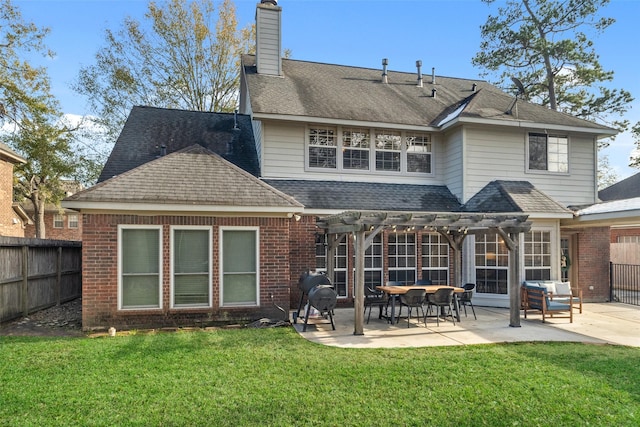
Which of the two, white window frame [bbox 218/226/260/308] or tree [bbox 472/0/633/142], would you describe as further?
tree [bbox 472/0/633/142]

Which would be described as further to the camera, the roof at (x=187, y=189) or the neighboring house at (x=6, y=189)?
the neighboring house at (x=6, y=189)

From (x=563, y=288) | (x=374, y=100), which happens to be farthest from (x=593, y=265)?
(x=374, y=100)

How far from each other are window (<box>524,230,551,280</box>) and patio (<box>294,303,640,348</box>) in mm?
1583

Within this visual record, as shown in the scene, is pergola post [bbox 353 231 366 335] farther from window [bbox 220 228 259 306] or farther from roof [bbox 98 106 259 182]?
roof [bbox 98 106 259 182]

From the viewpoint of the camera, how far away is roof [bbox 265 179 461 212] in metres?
11.1

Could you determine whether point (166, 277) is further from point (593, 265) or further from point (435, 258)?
point (593, 265)

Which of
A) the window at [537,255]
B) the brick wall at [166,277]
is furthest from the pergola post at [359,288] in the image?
the window at [537,255]

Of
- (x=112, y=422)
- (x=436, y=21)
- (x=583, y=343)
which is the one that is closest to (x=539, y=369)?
(x=583, y=343)

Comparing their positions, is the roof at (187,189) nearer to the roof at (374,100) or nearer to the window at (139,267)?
the window at (139,267)

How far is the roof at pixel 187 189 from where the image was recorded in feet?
26.6

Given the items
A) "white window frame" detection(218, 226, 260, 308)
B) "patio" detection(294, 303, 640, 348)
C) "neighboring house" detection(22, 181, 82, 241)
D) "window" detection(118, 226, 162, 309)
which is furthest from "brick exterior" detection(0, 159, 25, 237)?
"patio" detection(294, 303, 640, 348)

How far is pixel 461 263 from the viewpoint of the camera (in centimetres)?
1203

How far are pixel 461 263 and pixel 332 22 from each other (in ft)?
29.7

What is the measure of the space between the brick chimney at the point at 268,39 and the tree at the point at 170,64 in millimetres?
9083
